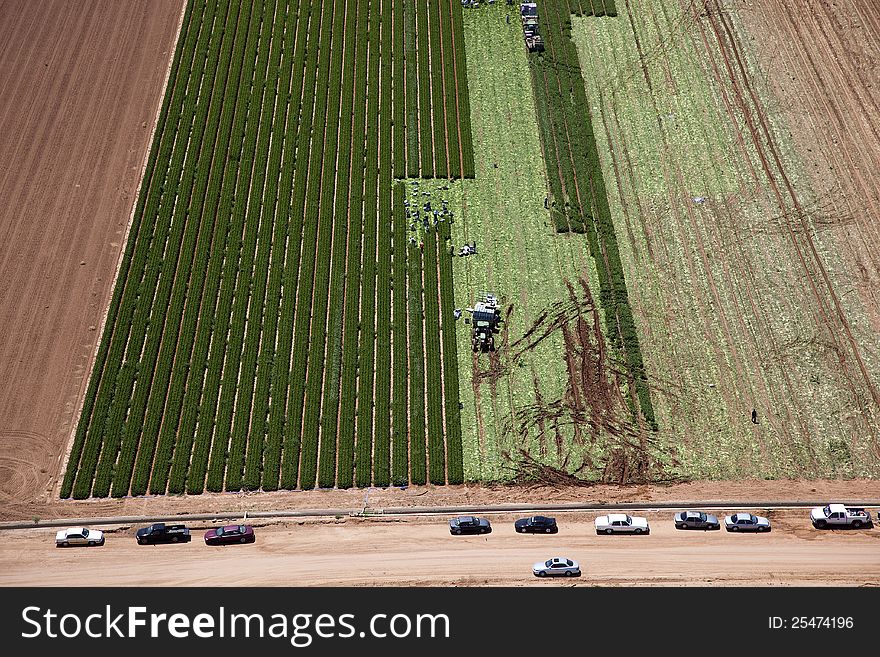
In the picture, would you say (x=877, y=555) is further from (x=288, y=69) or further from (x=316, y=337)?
(x=288, y=69)

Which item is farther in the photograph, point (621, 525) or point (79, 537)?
point (621, 525)

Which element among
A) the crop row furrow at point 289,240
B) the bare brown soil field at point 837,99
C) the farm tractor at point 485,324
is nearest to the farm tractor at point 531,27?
the bare brown soil field at point 837,99

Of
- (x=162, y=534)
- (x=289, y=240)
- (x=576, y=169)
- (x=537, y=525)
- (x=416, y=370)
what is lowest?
(x=537, y=525)

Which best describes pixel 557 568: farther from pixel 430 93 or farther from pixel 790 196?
pixel 430 93

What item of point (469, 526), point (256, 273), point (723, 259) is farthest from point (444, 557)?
point (723, 259)

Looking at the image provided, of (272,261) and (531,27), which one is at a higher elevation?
(531,27)

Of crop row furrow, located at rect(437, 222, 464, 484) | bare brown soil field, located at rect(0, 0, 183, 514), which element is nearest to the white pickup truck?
crop row furrow, located at rect(437, 222, 464, 484)
